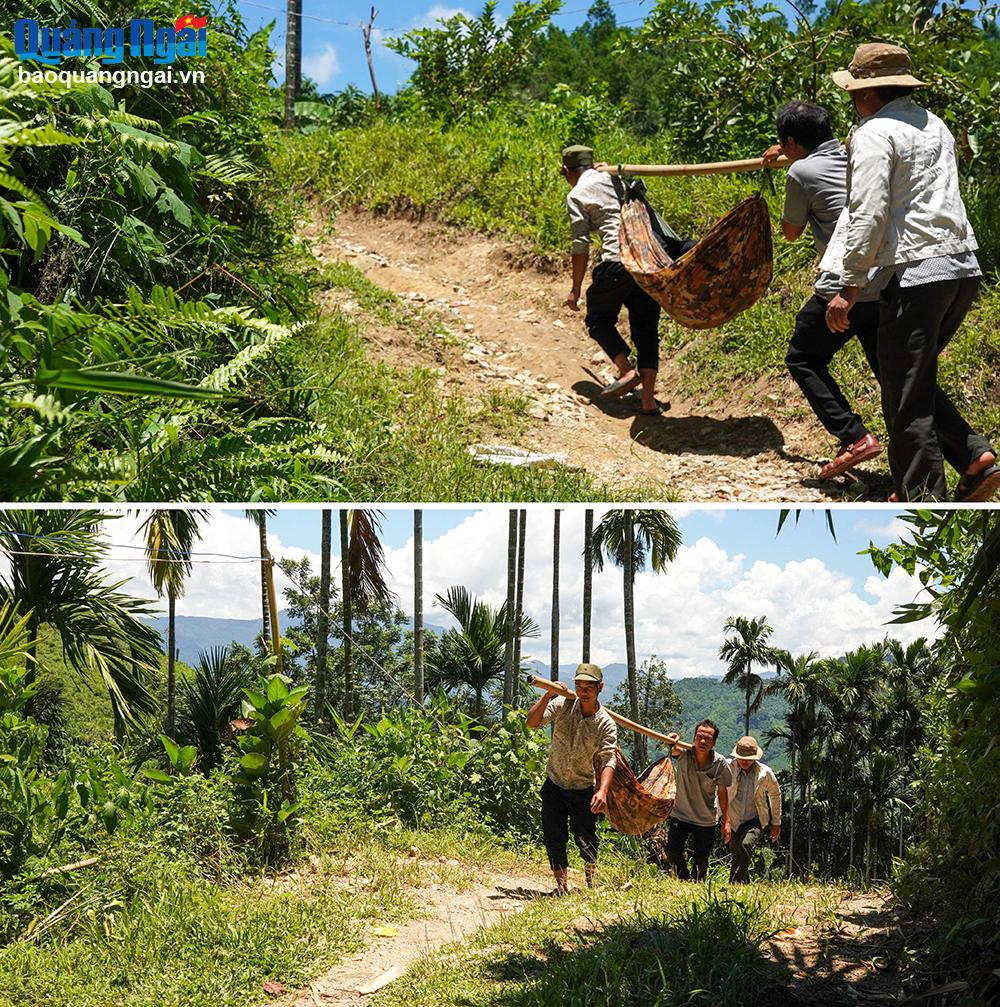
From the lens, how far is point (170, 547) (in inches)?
151

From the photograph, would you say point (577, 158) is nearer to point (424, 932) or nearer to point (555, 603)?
point (555, 603)

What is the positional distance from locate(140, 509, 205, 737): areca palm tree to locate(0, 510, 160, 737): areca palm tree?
162 mm

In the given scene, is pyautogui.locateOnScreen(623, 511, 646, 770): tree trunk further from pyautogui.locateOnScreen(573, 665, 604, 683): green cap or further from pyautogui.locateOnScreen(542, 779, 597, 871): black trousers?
pyautogui.locateOnScreen(542, 779, 597, 871): black trousers

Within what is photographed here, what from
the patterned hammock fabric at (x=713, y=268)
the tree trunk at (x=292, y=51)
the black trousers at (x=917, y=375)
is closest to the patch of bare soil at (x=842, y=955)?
the black trousers at (x=917, y=375)

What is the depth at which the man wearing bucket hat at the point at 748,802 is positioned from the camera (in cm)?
496

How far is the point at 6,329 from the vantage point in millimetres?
2355

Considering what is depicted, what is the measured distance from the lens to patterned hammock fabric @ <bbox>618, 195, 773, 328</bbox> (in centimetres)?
566

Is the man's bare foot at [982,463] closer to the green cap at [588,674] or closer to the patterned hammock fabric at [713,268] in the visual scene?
the green cap at [588,674]

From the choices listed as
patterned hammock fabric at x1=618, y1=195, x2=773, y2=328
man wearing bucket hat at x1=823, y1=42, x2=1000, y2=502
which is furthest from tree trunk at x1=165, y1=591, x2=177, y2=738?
patterned hammock fabric at x1=618, y1=195, x2=773, y2=328

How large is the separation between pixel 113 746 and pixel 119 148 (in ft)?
8.74

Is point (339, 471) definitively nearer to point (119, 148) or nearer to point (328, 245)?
point (119, 148)

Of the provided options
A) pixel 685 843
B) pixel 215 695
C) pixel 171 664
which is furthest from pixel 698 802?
pixel 171 664

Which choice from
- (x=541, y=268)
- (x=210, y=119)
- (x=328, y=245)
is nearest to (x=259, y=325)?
(x=210, y=119)

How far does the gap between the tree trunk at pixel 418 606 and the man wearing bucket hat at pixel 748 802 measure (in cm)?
151
